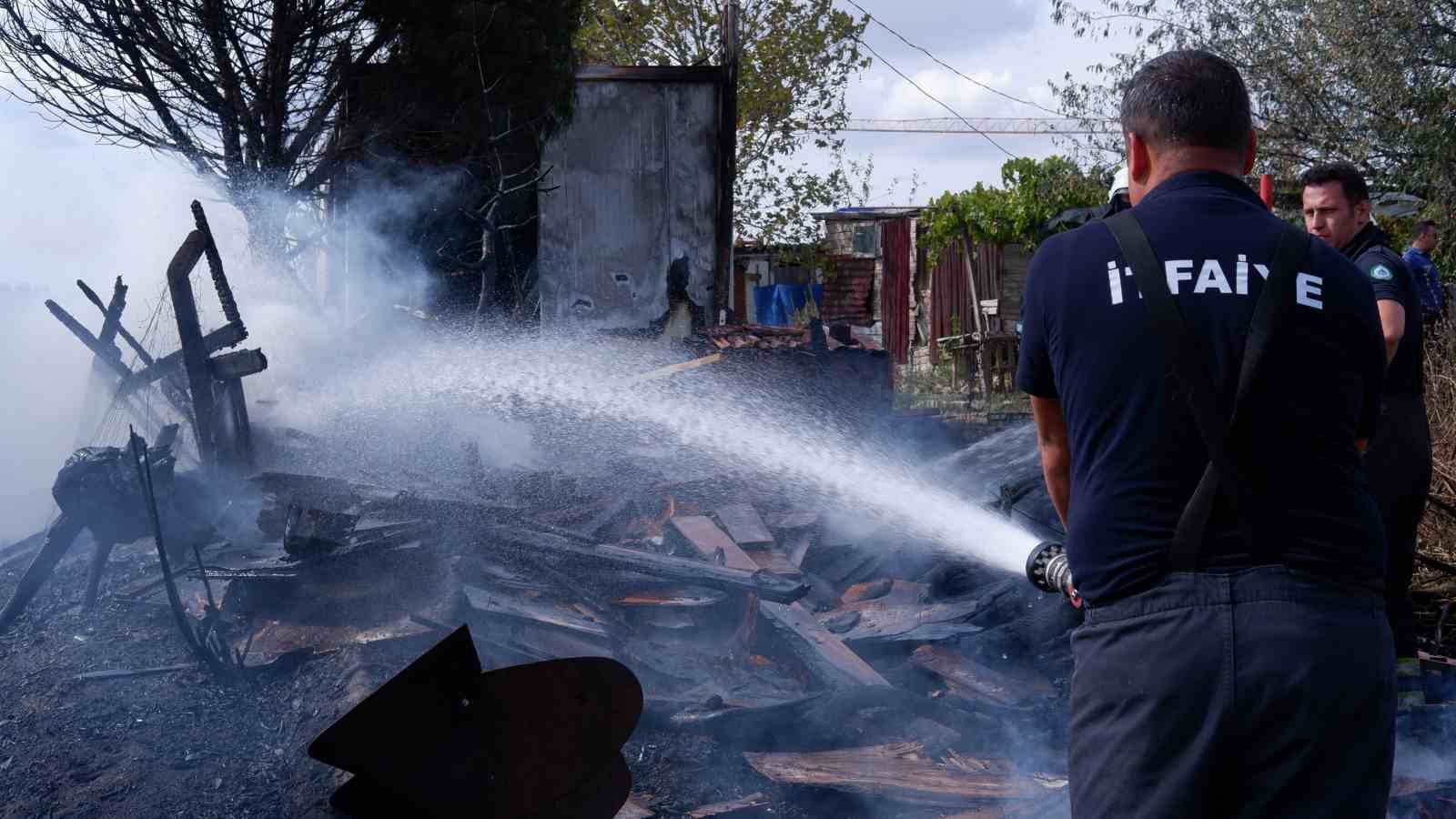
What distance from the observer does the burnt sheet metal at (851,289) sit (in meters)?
29.7

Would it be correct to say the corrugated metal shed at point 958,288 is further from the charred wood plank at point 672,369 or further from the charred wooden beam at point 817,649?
the charred wooden beam at point 817,649

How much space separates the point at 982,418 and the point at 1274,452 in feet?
35.1

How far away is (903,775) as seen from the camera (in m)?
4.34

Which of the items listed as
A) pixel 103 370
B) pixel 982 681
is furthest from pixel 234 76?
pixel 982 681

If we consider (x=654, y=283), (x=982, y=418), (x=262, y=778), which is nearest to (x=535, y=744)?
(x=262, y=778)

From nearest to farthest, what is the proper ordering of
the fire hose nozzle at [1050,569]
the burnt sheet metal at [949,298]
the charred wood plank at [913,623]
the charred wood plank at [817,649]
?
1. the fire hose nozzle at [1050,569]
2. the charred wood plank at [817,649]
3. the charred wood plank at [913,623]
4. the burnt sheet metal at [949,298]

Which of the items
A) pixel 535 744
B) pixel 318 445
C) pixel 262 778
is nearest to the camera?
pixel 535 744

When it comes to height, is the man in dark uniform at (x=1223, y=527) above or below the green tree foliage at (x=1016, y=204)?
below

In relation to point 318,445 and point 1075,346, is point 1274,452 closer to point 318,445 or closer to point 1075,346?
point 1075,346

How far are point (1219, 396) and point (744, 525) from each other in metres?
5.64

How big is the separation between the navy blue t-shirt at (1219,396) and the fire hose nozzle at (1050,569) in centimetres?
53

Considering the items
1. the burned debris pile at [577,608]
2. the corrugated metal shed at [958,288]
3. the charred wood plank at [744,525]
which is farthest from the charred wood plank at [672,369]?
the corrugated metal shed at [958,288]

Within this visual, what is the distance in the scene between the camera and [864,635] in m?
5.80

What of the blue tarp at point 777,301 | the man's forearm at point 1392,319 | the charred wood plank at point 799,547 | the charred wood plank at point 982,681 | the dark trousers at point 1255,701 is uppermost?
the man's forearm at point 1392,319
